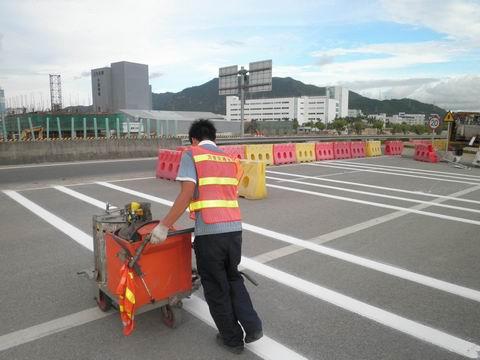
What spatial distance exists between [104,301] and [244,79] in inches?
1460

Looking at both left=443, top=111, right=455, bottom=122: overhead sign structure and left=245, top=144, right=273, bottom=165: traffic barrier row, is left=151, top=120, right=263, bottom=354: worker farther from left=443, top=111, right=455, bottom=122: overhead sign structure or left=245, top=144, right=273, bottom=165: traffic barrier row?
left=443, top=111, right=455, bottom=122: overhead sign structure

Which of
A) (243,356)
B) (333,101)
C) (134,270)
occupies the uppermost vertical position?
(333,101)

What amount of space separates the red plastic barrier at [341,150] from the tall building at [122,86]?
127461 millimetres

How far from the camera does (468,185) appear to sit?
41.4 feet

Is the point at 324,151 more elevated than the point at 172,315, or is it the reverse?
the point at 324,151

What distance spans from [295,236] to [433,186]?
7549 millimetres

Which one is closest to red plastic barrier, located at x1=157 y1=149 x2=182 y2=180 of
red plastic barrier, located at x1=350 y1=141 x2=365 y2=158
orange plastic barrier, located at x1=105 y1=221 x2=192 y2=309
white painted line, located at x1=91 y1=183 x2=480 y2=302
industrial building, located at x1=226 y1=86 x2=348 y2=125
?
white painted line, located at x1=91 y1=183 x2=480 y2=302

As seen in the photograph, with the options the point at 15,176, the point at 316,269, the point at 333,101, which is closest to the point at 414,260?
the point at 316,269

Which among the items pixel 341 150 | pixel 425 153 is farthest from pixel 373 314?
pixel 425 153

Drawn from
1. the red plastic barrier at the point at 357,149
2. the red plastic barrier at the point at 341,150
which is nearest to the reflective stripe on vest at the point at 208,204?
the red plastic barrier at the point at 341,150

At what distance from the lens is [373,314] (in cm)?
390

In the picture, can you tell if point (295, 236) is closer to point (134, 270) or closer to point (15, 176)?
point (134, 270)

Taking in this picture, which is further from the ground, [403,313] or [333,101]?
[333,101]

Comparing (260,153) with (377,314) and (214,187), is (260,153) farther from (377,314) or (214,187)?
(214,187)
